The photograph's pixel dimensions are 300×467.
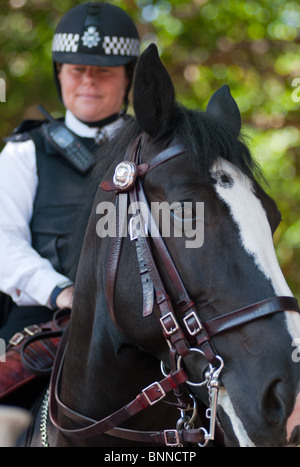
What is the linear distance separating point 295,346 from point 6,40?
291 inches

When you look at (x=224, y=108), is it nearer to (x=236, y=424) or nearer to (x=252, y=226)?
(x=252, y=226)

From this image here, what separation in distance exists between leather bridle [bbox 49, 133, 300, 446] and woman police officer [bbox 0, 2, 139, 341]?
2.36ft

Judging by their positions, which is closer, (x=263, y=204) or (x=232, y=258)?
(x=232, y=258)

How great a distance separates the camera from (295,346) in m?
1.92

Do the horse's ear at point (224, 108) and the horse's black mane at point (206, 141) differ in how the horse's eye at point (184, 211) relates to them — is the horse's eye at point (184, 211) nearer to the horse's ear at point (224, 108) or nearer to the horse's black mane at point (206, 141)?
the horse's black mane at point (206, 141)

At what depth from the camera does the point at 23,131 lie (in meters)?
3.70

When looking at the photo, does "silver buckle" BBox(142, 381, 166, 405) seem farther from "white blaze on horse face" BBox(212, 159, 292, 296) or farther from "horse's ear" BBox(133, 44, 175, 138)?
"horse's ear" BBox(133, 44, 175, 138)

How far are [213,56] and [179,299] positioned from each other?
678cm

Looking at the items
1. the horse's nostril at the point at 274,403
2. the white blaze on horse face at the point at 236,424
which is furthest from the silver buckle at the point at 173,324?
the horse's nostril at the point at 274,403

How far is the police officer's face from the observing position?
3648mm

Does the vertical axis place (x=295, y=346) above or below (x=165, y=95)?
below

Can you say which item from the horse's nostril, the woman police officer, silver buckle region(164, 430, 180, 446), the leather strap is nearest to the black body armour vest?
the woman police officer

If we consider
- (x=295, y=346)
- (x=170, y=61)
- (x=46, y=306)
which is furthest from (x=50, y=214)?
(x=170, y=61)
